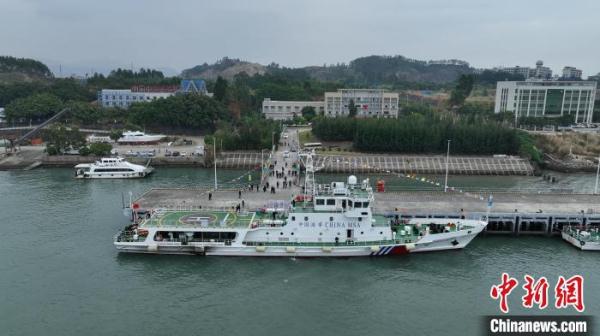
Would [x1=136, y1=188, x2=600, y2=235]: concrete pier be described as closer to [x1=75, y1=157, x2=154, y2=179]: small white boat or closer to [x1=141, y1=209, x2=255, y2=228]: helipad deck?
[x1=141, y1=209, x2=255, y2=228]: helipad deck

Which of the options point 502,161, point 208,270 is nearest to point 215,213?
point 208,270

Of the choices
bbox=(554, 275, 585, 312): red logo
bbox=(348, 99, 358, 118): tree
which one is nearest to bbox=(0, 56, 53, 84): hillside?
bbox=(348, 99, 358, 118): tree

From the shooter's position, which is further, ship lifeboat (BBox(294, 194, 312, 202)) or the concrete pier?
the concrete pier

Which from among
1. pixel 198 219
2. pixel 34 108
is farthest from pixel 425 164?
pixel 34 108

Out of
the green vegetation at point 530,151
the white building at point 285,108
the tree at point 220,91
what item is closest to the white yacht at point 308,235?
the green vegetation at point 530,151

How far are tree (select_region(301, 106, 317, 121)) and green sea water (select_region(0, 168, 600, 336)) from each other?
211ft

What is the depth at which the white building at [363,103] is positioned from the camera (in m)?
99.1

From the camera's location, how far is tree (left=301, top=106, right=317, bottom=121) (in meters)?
97.0

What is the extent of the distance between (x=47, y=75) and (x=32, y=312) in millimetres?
159794

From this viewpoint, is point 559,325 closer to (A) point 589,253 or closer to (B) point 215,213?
(A) point 589,253

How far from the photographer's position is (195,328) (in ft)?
76.6

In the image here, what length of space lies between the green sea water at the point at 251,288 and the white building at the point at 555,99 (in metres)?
67.7

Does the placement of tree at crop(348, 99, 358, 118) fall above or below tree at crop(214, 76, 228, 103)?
below

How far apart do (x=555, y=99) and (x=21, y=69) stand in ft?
526
